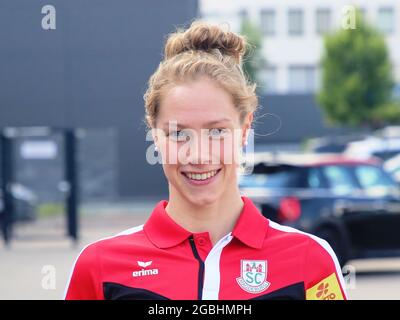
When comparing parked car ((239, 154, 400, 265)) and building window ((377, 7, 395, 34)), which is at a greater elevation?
building window ((377, 7, 395, 34))

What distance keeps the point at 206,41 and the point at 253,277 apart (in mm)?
582

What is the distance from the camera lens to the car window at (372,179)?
31.2ft

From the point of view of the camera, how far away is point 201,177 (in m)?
2.07

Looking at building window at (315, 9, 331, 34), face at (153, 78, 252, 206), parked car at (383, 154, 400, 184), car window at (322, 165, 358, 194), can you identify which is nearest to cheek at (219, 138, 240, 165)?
face at (153, 78, 252, 206)

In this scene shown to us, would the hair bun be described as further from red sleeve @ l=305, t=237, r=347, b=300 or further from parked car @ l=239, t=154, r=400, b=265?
parked car @ l=239, t=154, r=400, b=265

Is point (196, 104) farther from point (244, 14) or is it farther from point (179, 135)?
point (244, 14)

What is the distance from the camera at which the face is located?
2053mm

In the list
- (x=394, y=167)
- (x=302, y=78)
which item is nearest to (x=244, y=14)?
(x=302, y=78)

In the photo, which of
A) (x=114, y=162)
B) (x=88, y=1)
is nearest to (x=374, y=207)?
(x=88, y=1)

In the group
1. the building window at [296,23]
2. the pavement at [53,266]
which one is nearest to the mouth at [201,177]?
the pavement at [53,266]

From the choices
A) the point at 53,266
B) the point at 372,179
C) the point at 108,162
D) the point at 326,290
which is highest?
the point at 326,290

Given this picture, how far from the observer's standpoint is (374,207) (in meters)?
9.33

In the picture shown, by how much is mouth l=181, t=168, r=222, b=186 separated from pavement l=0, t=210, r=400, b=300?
373 centimetres

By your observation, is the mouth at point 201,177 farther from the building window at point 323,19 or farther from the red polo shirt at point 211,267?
the building window at point 323,19
